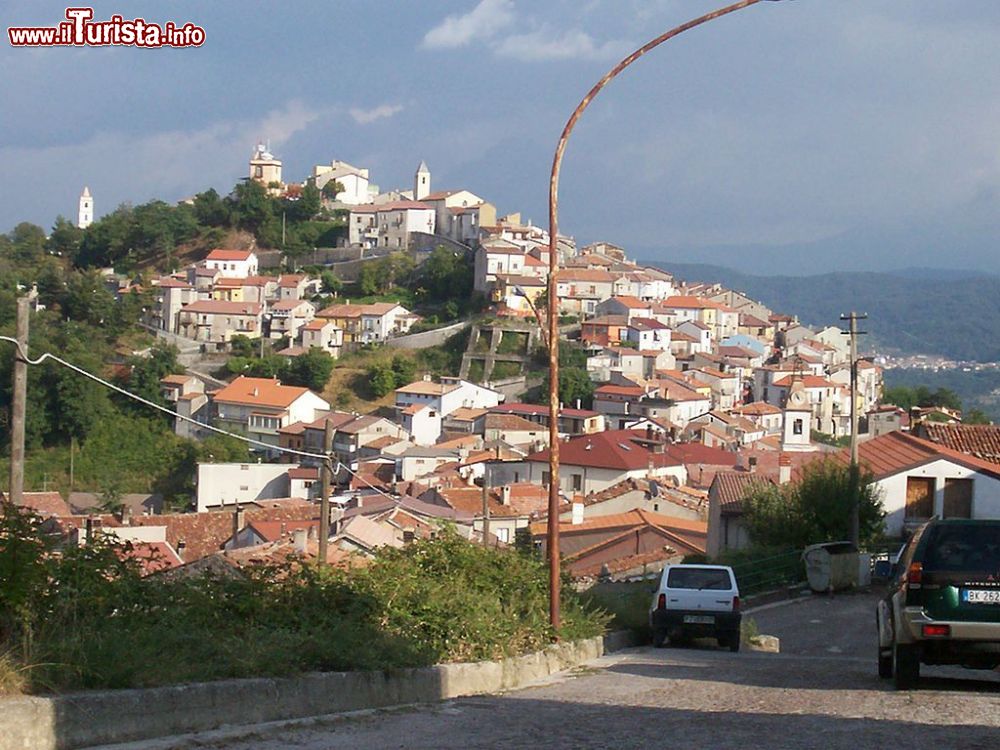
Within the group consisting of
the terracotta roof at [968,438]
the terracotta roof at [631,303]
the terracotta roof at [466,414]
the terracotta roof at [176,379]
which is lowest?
the terracotta roof at [968,438]

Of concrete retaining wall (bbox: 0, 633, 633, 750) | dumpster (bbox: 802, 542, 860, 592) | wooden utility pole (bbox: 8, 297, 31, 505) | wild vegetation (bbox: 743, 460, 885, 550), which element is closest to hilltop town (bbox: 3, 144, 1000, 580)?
wild vegetation (bbox: 743, 460, 885, 550)

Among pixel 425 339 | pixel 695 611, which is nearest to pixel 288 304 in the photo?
pixel 425 339

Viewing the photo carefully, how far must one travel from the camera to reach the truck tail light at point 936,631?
32.2 ft

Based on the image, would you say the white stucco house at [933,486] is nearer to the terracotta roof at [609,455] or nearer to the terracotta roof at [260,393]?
the terracotta roof at [609,455]

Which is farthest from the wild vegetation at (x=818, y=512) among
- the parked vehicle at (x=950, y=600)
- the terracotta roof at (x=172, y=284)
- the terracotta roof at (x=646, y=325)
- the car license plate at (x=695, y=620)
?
the terracotta roof at (x=172, y=284)

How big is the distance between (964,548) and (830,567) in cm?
1805

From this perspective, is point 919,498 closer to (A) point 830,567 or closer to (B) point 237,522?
(A) point 830,567

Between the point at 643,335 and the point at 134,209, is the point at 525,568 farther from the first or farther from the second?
the point at 134,209

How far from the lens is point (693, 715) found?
8602 mm

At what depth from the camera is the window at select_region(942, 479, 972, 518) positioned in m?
33.3

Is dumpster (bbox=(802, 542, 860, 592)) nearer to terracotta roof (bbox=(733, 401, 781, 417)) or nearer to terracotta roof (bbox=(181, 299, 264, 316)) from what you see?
terracotta roof (bbox=(733, 401, 781, 417))

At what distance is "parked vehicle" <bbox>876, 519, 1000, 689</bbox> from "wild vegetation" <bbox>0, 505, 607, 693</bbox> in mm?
3133

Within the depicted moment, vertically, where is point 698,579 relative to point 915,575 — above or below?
below

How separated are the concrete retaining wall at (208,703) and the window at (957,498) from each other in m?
25.8
